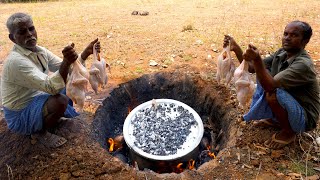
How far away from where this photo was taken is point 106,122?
4.31 m

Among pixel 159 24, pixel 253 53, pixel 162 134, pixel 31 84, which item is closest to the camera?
pixel 253 53

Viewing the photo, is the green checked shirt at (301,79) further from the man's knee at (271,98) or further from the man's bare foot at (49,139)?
the man's bare foot at (49,139)

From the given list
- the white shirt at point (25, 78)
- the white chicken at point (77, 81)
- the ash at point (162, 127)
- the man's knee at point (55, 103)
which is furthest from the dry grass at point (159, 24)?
the white shirt at point (25, 78)

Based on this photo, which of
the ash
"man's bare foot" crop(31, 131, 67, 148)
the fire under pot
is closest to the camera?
"man's bare foot" crop(31, 131, 67, 148)

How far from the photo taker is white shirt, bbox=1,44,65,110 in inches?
116

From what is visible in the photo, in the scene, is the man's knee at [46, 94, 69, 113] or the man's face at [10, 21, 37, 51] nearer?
Result: the man's face at [10, 21, 37, 51]

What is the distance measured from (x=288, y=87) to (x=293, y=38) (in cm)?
51

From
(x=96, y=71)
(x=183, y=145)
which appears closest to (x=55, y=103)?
(x=96, y=71)

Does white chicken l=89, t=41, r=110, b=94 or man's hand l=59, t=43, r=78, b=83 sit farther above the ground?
man's hand l=59, t=43, r=78, b=83

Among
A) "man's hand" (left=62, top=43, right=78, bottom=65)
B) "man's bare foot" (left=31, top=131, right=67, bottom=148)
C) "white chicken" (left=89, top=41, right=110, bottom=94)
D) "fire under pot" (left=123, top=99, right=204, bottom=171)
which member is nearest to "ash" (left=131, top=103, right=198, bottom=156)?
"fire under pot" (left=123, top=99, right=204, bottom=171)

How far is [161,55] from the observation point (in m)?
5.45

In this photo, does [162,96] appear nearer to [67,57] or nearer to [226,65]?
[226,65]

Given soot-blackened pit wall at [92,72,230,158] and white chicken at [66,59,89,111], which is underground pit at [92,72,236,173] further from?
white chicken at [66,59,89,111]

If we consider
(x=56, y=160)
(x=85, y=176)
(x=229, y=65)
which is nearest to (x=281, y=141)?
(x=229, y=65)
